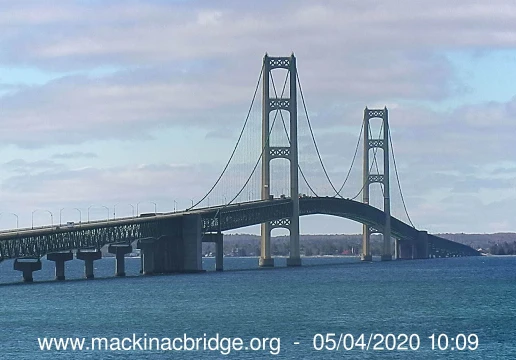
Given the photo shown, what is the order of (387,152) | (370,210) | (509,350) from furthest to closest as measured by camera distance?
(387,152)
(370,210)
(509,350)

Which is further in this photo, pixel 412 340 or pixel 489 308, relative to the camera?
pixel 489 308

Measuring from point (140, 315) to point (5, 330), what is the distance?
873 centimetres

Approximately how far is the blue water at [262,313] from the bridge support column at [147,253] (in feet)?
36.0

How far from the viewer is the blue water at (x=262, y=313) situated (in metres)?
52.5

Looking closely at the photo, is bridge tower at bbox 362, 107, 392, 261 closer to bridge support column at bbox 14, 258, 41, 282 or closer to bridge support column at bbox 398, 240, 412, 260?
bridge support column at bbox 398, 240, 412, 260

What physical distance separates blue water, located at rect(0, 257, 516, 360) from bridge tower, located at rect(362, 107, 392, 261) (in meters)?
63.5

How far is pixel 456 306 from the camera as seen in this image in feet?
243

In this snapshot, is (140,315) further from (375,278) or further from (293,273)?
(293,273)

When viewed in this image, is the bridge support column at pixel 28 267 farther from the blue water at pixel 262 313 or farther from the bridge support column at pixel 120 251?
the bridge support column at pixel 120 251

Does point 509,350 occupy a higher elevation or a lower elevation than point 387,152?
lower

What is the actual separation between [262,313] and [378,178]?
104 metres

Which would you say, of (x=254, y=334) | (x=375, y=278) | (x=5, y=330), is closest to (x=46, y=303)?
(x=5, y=330)

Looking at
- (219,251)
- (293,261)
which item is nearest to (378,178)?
(293,261)

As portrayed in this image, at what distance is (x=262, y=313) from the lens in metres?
68.9
